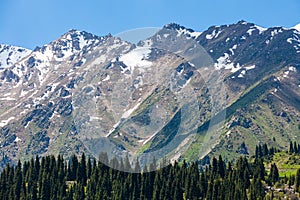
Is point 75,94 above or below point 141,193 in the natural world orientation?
above

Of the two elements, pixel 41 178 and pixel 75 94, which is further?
pixel 41 178

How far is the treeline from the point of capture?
138000 millimetres

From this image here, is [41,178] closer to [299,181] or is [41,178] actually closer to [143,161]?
[299,181]

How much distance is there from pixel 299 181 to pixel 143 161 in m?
99.5

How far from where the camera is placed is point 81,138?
188ft

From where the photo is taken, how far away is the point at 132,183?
144m

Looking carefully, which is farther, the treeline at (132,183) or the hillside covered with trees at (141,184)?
the hillside covered with trees at (141,184)

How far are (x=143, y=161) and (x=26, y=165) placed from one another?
116 metres

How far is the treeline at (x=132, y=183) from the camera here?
453 feet

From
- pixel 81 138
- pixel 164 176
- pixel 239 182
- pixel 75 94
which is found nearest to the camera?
pixel 81 138

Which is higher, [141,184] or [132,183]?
[132,183]

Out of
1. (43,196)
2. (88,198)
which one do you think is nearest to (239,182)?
(88,198)

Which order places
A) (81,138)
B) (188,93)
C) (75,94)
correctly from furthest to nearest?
(188,93) < (75,94) < (81,138)

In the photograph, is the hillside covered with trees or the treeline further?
the hillside covered with trees
